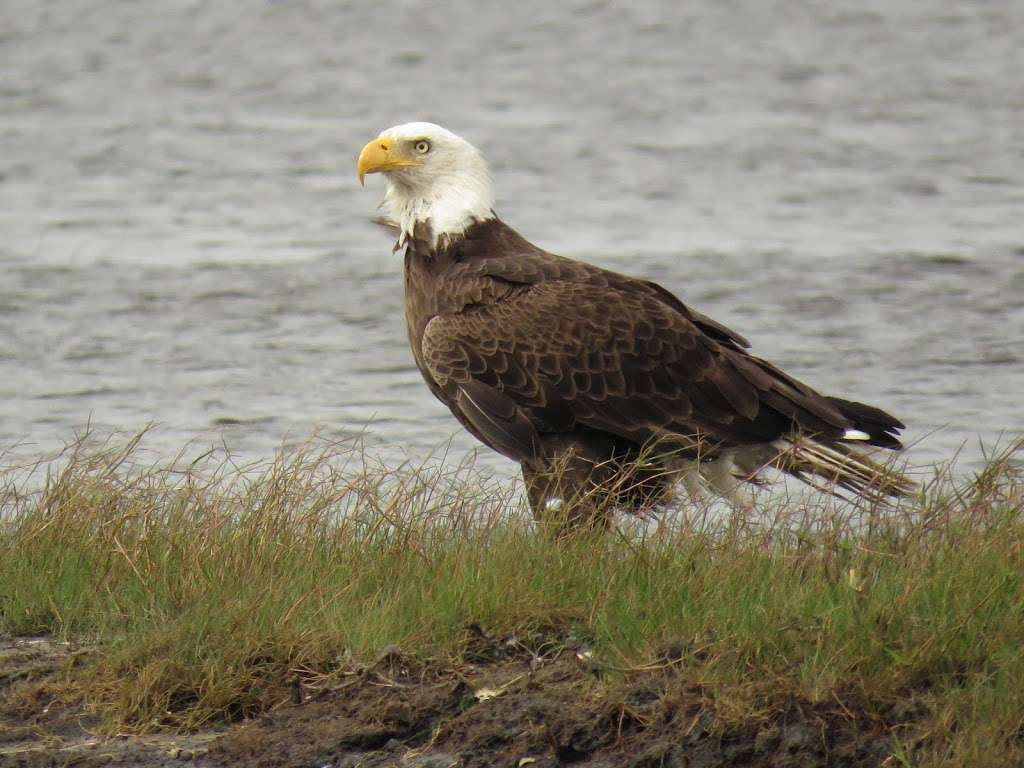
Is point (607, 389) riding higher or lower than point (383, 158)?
lower

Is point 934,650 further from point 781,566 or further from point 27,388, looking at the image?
point 27,388

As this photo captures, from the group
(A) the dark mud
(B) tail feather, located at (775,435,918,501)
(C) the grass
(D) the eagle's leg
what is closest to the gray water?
(D) the eagle's leg

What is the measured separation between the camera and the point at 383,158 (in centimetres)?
789

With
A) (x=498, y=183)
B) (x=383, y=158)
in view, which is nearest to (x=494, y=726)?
(x=383, y=158)

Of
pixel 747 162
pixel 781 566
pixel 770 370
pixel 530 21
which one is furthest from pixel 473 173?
pixel 530 21

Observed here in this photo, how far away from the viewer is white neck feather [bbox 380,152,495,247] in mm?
7828

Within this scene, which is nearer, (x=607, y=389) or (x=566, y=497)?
(x=566, y=497)

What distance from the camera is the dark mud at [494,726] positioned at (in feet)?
16.0

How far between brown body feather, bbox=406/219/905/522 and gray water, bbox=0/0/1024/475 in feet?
3.94

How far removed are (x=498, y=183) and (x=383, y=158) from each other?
9912mm

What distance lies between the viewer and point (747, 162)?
1836 centimetres

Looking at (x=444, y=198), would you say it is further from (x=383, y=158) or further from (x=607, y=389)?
(x=607, y=389)

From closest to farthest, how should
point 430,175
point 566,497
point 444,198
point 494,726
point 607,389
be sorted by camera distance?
point 494,726 < point 566,497 < point 607,389 < point 444,198 < point 430,175

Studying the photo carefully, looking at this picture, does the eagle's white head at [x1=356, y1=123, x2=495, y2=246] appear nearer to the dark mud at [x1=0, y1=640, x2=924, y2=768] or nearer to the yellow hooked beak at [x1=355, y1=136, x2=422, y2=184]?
the yellow hooked beak at [x1=355, y1=136, x2=422, y2=184]
